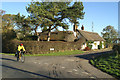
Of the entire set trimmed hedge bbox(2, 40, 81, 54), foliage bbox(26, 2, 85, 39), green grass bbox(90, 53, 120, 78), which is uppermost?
foliage bbox(26, 2, 85, 39)

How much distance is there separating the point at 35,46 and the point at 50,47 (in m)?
2.92

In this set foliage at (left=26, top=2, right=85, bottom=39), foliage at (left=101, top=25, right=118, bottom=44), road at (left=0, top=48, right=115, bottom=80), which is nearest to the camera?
road at (left=0, top=48, right=115, bottom=80)

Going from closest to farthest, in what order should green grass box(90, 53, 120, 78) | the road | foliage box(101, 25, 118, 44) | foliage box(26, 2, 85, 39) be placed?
the road < green grass box(90, 53, 120, 78) < foliage box(26, 2, 85, 39) < foliage box(101, 25, 118, 44)

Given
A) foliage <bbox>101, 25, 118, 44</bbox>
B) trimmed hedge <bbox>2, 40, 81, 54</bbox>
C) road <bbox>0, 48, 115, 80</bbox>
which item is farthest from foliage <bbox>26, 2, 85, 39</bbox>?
foliage <bbox>101, 25, 118, 44</bbox>

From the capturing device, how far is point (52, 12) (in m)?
24.4

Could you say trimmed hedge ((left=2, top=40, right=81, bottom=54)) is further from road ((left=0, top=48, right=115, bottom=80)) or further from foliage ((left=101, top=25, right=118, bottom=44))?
foliage ((left=101, top=25, right=118, bottom=44))

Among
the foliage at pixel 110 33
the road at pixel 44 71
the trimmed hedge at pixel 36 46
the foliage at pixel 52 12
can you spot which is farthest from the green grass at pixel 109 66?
the foliage at pixel 110 33

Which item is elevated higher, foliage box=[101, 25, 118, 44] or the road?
foliage box=[101, 25, 118, 44]

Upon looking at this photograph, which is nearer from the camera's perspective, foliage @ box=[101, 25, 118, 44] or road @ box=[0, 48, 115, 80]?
road @ box=[0, 48, 115, 80]

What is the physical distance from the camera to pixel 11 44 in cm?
2048

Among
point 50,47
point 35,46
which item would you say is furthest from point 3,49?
point 50,47

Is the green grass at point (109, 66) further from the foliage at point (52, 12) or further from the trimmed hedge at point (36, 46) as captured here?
the foliage at point (52, 12)

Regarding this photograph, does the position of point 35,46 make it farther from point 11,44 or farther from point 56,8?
point 56,8

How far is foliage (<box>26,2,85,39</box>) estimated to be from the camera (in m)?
22.6
